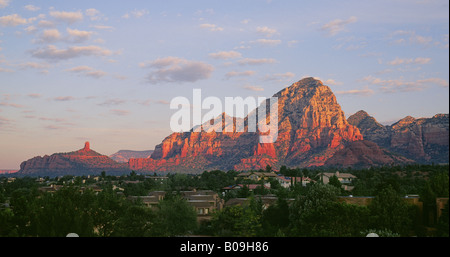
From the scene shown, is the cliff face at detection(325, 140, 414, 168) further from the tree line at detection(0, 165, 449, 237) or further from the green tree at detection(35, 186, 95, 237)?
the green tree at detection(35, 186, 95, 237)

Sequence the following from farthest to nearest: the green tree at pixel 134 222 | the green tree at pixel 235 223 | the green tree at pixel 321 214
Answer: the green tree at pixel 134 222 → the green tree at pixel 235 223 → the green tree at pixel 321 214

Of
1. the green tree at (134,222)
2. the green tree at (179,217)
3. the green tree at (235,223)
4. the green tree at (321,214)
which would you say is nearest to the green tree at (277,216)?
the green tree at (321,214)

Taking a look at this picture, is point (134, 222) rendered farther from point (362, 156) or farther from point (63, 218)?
point (362, 156)

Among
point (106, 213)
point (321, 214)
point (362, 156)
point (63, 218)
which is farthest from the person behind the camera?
point (362, 156)

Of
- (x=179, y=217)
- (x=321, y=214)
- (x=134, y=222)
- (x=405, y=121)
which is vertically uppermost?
(x=405, y=121)

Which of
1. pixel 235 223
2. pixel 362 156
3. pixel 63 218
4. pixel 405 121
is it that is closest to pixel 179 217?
pixel 235 223

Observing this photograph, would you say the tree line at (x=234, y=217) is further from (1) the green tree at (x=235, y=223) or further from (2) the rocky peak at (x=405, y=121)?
(2) the rocky peak at (x=405, y=121)

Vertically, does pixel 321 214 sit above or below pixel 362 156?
below

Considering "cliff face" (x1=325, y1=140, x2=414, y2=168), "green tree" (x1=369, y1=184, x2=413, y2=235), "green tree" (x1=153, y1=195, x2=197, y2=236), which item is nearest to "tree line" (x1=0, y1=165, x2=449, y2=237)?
"green tree" (x1=369, y1=184, x2=413, y2=235)

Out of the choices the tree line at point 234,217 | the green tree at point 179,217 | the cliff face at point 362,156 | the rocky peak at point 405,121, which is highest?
the rocky peak at point 405,121

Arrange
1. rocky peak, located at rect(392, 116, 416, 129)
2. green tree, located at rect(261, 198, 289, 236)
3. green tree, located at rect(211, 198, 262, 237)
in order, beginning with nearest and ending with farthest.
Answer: green tree, located at rect(211, 198, 262, 237), green tree, located at rect(261, 198, 289, 236), rocky peak, located at rect(392, 116, 416, 129)
